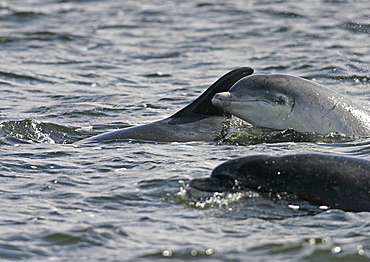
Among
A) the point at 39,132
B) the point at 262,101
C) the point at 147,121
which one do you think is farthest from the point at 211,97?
the point at 39,132

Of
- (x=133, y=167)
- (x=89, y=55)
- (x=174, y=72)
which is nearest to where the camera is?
(x=133, y=167)

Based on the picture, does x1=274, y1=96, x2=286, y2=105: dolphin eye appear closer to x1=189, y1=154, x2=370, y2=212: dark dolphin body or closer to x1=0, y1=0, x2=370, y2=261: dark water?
x1=0, y1=0, x2=370, y2=261: dark water

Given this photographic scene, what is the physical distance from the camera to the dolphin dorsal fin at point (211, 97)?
28.0 ft

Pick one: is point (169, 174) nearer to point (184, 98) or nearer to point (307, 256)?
point (307, 256)

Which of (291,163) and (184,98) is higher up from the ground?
(291,163)

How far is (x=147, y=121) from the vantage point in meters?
10.1

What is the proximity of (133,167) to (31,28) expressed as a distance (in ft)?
44.3

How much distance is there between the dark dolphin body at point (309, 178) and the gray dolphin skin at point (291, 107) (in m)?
2.60

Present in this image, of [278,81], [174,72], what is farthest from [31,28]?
[278,81]

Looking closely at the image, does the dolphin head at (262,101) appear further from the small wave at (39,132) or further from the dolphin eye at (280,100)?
the small wave at (39,132)

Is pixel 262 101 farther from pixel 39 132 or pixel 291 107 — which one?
pixel 39 132

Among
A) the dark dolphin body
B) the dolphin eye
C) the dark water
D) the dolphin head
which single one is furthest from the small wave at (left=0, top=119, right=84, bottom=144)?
the dark dolphin body

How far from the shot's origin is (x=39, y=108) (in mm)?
11312

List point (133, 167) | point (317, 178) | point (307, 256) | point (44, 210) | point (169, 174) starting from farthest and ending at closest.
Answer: point (133, 167)
point (169, 174)
point (44, 210)
point (317, 178)
point (307, 256)
